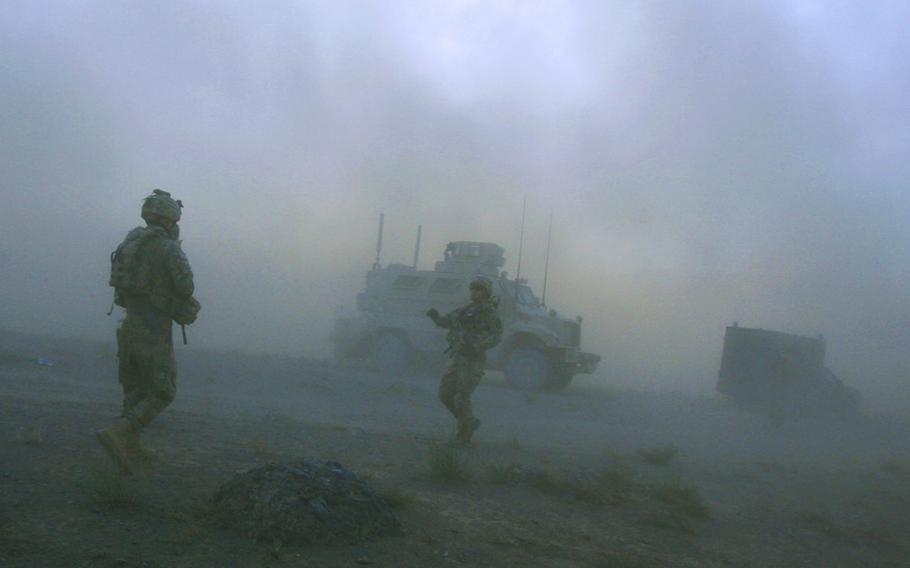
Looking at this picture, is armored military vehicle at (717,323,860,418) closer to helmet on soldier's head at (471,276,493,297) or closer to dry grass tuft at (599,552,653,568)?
helmet on soldier's head at (471,276,493,297)

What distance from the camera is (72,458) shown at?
5039 mm

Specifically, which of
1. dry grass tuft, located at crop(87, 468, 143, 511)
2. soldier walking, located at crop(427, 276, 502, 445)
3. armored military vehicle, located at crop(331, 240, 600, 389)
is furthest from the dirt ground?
armored military vehicle, located at crop(331, 240, 600, 389)

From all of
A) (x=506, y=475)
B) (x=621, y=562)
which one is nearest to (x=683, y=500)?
(x=506, y=475)

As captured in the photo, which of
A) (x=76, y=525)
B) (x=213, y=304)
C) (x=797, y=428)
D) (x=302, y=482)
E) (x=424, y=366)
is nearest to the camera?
(x=76, y=525)

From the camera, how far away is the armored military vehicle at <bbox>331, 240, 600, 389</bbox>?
48.0 feet

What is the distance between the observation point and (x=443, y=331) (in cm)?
1555

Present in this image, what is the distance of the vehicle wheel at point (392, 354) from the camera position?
52.8 feet

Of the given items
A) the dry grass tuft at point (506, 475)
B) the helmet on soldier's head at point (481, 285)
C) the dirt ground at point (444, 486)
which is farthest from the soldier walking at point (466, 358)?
the dry grass tuft at point (506, 475)

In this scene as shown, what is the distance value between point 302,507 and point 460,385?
11.6ft

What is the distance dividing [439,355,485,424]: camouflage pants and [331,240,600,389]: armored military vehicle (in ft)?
23.1

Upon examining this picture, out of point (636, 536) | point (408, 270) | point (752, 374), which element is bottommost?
point (636, 536)

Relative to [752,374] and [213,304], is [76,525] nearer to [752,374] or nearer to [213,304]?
[752,374]

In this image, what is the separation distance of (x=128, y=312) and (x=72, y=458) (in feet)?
3.21

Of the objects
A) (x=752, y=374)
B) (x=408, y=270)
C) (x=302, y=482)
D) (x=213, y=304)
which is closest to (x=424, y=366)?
(x=408, y=270)
